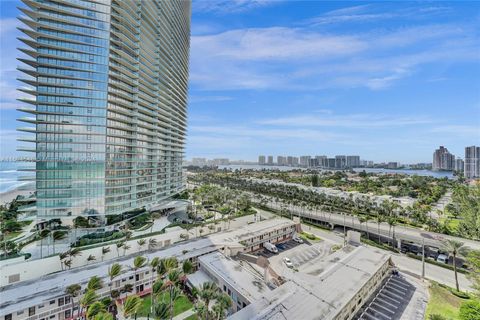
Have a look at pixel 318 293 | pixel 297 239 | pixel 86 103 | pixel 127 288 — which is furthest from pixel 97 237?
pixel 318 293

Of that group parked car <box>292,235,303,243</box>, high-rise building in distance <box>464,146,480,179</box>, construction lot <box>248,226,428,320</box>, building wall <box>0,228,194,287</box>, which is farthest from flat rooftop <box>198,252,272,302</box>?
high-rise building in distance <box>464,146,480,179</box>

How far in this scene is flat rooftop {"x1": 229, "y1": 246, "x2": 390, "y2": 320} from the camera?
18906 mm

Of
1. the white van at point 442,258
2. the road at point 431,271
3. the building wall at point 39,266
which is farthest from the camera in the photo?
the white van at point 442,258

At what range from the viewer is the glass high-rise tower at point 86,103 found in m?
39.7

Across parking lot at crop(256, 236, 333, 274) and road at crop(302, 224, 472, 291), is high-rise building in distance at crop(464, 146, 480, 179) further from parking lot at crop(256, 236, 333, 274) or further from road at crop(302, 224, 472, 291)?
parking lot at crop(256, 236, 333, 274)

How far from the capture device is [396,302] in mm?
25672

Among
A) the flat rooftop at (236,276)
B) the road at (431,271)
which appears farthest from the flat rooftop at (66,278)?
the road at (431,271)

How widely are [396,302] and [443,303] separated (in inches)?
200

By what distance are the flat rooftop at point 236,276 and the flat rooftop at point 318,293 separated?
1843 millimetres

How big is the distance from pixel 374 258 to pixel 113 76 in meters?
55.0

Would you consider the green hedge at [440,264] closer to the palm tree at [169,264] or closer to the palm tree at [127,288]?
the palm tree at [169,264]

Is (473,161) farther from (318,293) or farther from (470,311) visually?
(318,293)

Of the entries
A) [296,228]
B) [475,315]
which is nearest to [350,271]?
[475,315]

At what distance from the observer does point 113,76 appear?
144 ft
